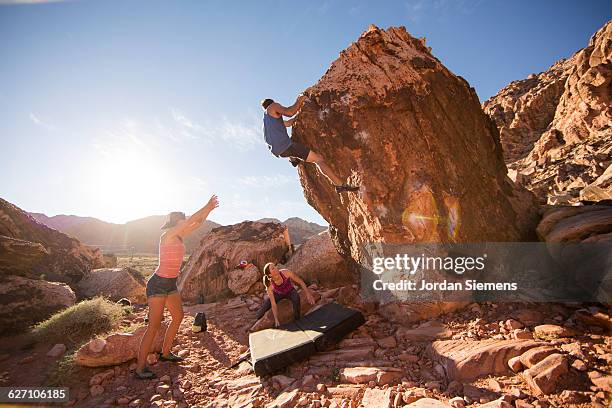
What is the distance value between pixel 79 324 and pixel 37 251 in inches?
188

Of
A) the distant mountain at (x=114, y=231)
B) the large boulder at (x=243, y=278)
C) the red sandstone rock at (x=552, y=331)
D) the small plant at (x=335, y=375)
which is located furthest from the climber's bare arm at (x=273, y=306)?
the distant mountain at (x=114, y=231)

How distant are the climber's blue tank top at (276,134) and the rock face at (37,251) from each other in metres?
9.80

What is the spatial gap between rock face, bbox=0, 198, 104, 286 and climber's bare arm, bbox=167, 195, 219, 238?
8.53 meters

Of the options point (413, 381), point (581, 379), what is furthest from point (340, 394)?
point (581, 379)

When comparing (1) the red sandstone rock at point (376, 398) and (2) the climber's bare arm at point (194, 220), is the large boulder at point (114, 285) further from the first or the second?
(1) the red sandstone rock at point (376, 398)

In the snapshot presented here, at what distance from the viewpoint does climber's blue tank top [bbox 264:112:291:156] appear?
6.19m

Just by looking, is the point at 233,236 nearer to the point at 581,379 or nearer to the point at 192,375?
the point at 192,375

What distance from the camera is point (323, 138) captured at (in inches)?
265

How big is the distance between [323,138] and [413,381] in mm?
5212

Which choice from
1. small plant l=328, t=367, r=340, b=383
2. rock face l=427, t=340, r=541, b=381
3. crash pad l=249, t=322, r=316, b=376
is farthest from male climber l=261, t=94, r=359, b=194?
rock face l=427, t=340, r=541, b=381

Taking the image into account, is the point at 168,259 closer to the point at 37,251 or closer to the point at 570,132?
the point at 37,251

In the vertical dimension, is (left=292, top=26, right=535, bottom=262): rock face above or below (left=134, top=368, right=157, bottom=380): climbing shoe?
above

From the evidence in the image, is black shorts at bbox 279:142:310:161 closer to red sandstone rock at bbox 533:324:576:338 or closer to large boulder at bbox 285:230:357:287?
large boulder at bbox 285:230:357:287

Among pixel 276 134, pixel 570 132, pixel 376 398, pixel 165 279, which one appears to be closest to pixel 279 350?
pixel 376 398
